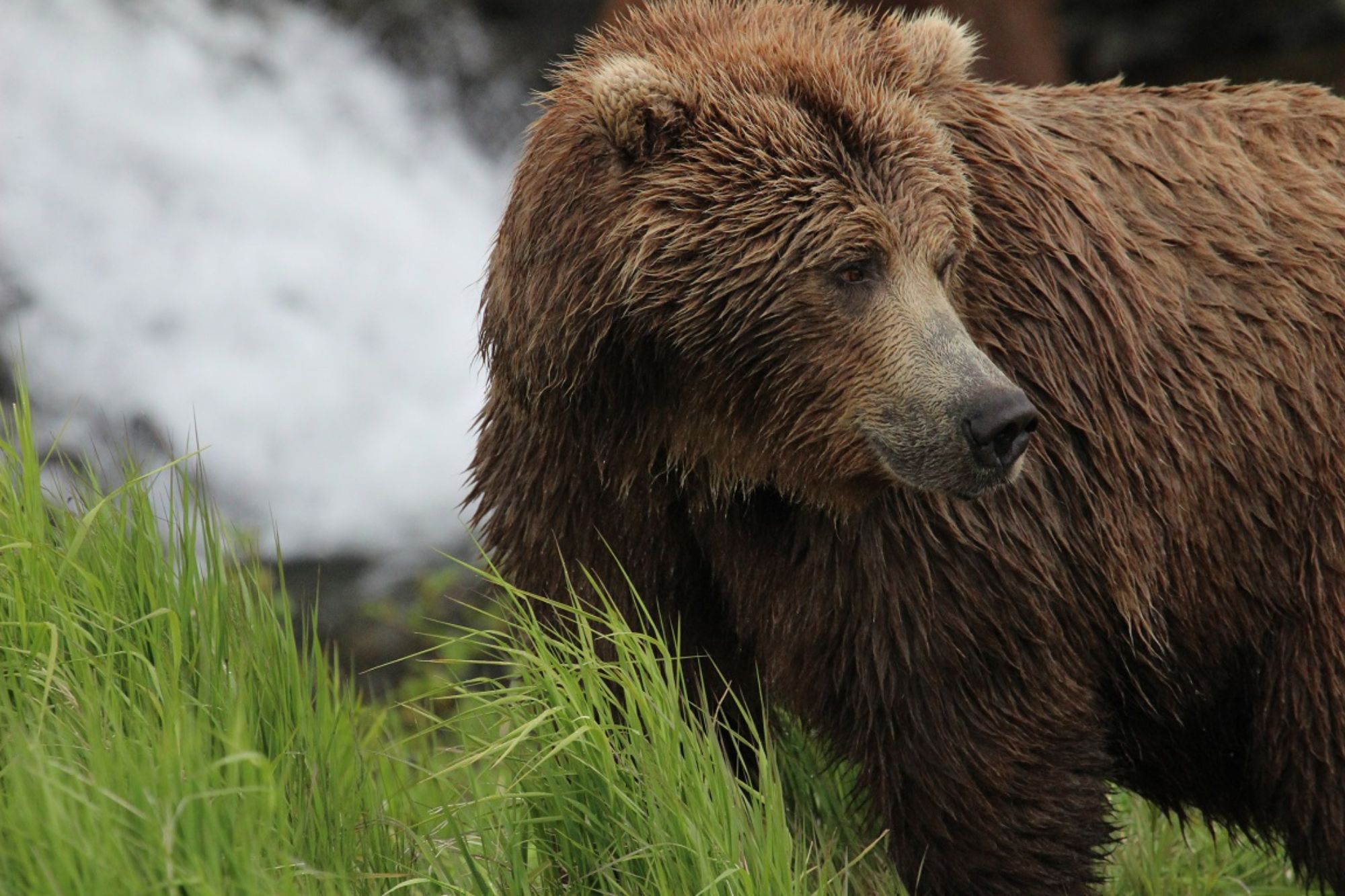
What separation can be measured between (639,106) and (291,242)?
5.93m

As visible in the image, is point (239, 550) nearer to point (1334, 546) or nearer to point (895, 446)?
point (895, 446)

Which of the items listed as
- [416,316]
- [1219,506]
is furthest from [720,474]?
[416,316]

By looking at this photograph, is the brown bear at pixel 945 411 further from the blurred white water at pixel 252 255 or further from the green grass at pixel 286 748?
the blurred white water at pixel 252 255

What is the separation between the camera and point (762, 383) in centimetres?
339

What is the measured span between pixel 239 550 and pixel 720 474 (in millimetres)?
1282

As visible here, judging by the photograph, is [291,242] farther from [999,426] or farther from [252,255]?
[999,426]

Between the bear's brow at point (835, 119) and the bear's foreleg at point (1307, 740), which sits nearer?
the bear's brow at point (835, 119)

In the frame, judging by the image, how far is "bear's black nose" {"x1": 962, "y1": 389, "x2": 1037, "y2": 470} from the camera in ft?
10.3

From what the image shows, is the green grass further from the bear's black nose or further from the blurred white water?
the blurred white water

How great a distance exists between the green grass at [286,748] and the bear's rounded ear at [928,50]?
4.47 feet

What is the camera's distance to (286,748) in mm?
3361

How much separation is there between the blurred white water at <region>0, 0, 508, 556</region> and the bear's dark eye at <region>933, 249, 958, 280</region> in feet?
15.4

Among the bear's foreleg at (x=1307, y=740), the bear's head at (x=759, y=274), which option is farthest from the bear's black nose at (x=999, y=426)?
the bear's foreleg at (x=1307, y=740)

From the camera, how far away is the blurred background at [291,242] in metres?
7.81
